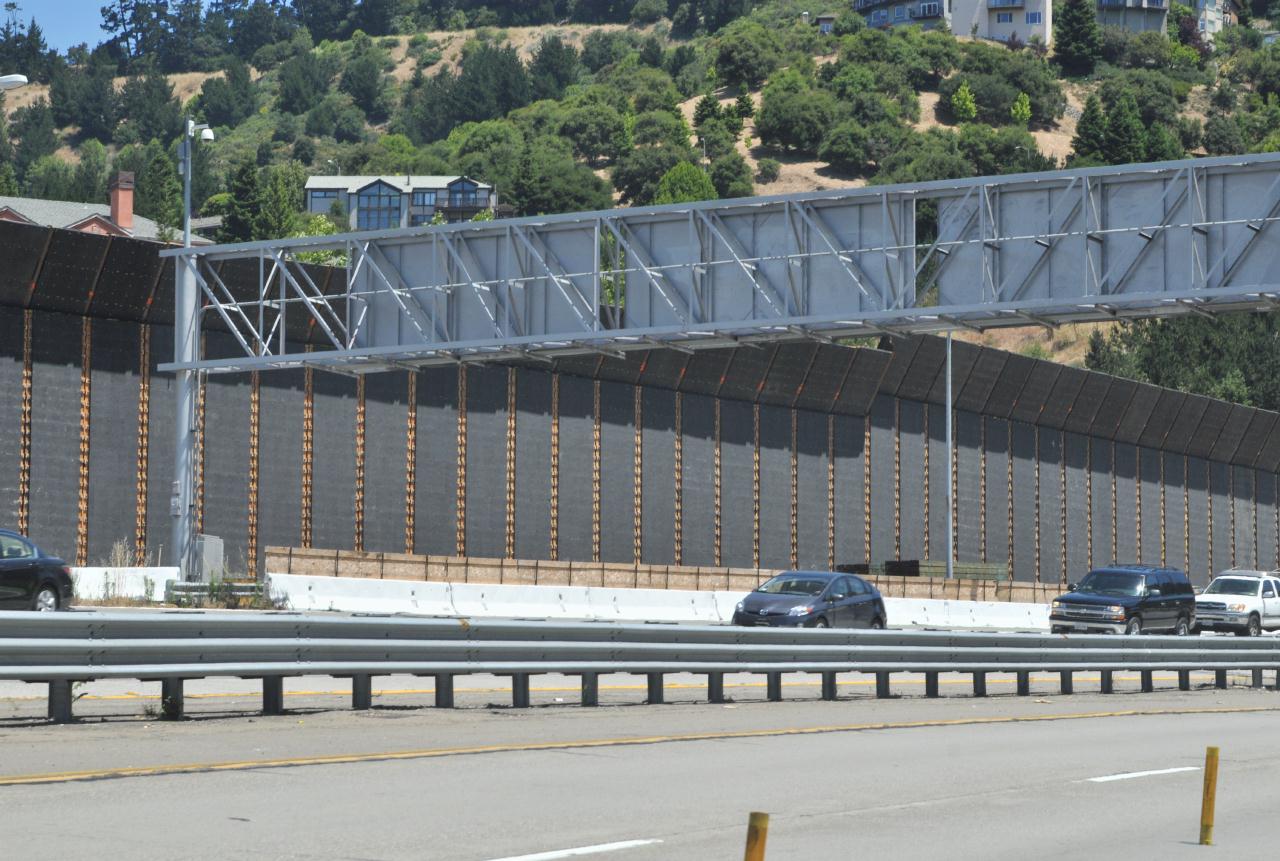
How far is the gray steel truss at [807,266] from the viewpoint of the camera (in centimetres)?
3622

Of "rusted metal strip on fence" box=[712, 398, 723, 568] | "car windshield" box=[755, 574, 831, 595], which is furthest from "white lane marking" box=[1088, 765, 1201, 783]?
"rusted metal strip on fence" box=[712, 398, 723, 568]

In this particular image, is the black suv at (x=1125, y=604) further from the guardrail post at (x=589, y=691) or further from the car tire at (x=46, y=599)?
the guardrail post at (x=589, y=691)

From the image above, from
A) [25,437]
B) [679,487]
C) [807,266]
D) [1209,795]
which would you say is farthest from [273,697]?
[679,487]

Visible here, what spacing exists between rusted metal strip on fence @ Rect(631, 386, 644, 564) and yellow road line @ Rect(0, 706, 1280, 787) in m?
35.1

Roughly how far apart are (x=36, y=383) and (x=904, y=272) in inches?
→ 785

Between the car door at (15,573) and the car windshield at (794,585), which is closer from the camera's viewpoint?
the car door at (15,573)

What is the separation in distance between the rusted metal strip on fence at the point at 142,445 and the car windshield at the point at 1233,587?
1031 inches

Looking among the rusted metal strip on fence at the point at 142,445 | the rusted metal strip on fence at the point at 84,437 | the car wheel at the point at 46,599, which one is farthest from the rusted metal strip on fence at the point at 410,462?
the car wheel at the point at 46,599

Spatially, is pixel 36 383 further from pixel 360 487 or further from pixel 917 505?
pixel 917 505

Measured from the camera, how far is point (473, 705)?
21.1m

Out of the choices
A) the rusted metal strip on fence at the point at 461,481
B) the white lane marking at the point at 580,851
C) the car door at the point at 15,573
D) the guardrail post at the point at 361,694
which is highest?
the rusted metal strip on fence at the point at 461,481

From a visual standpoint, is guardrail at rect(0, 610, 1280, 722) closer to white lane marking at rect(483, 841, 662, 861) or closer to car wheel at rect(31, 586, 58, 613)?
white lane marking at rect(483, 841, 662, 861)

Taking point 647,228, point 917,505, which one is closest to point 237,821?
point 647,228

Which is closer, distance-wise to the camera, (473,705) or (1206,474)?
(473,705)
